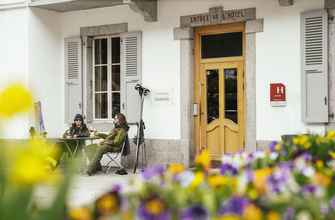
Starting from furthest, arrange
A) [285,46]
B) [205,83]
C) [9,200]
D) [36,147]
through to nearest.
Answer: [205,83]
[285,46]
[9,200]
[36,147]

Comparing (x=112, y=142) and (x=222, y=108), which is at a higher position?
(x=222, y=108)

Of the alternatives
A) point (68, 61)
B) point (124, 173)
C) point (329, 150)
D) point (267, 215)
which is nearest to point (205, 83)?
point (124, 173)

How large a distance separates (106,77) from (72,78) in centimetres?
79

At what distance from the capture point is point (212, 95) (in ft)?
37.3

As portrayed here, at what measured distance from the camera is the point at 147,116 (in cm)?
1168

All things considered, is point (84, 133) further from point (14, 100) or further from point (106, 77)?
point (14, 100)

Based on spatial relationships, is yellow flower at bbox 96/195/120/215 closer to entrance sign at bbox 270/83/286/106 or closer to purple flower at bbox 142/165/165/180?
purple flower at bbox 142/165/165/180

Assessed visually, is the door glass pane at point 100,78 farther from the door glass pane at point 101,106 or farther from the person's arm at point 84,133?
the person's arm at point 84,133

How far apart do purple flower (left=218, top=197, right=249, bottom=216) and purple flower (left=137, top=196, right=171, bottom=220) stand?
182 mm

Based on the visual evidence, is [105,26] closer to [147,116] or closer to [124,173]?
[147,116]

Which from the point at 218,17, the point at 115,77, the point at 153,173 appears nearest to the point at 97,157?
the point at 115,77

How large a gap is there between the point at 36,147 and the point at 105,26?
1107 cm

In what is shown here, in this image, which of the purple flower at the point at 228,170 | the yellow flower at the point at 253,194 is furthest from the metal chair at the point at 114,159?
the yellow flower at the point at 253,194

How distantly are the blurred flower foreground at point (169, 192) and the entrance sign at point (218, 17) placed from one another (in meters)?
7.92
